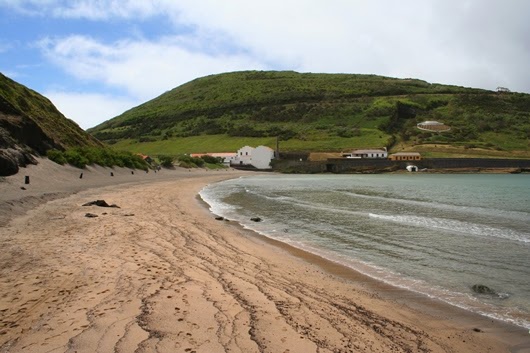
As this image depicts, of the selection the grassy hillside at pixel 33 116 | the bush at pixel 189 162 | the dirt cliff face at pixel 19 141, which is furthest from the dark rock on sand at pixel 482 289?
the bush at pixel 189 162

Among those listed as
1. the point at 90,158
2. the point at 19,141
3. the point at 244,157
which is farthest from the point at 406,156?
the point at 19,141

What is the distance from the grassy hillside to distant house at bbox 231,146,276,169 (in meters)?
58.1

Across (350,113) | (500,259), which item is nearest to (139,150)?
(350,113)

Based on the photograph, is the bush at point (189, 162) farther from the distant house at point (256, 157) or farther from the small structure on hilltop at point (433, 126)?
the small structure on hilltop at point (433, 126)

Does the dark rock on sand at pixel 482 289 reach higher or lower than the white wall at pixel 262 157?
lower

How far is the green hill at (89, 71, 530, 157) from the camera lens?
12431 cm

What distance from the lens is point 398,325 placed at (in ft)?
21.9

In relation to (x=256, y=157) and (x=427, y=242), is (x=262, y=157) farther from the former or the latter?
(x=427, y=242)

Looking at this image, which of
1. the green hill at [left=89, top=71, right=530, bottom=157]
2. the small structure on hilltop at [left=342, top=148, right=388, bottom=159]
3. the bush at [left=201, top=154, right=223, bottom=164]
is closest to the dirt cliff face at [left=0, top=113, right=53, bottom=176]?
the bush at [left=201, top=154, right=223, bottom=164]

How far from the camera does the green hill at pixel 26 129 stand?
29.3 m

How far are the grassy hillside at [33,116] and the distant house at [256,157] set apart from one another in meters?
58.1

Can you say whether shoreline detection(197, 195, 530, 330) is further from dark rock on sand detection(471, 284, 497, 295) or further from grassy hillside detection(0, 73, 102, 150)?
grassy hillside detection(0, 73, 102, 150)

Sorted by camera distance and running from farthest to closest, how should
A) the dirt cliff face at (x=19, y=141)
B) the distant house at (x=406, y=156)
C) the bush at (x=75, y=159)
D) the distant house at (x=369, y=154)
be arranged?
Result: the distant house at (x=369, y=154) < the distant house at (x=406, y=156) < the bush at (x=75, y=159) < the dirt cliff face at (x=19, y=141)

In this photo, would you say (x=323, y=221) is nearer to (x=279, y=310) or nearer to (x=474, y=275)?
(x=474, y=275)
